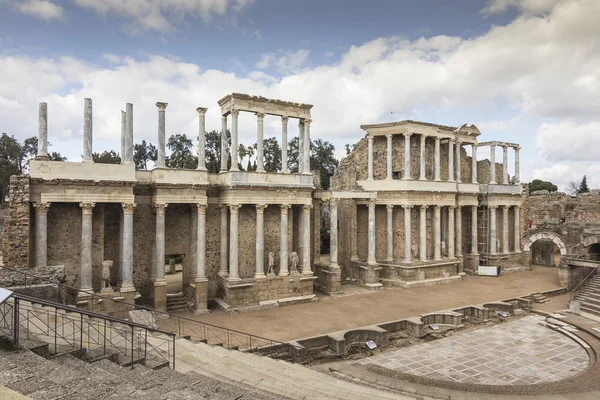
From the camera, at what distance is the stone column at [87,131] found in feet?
56.7

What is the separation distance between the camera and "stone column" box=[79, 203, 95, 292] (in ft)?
55.7

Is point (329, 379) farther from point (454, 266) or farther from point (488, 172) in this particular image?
point (488, 172)

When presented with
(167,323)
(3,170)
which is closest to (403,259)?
(167,323)

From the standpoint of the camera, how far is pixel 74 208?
1769 cm

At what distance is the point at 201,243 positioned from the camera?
65.5 ft

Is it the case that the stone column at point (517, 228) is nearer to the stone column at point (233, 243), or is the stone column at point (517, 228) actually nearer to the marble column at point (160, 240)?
the stone column at point (233, 243)

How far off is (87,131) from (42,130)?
167 centimetres

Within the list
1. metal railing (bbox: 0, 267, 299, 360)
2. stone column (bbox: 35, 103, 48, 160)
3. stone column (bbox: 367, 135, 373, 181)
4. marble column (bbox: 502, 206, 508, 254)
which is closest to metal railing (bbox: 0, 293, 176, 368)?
metal railing (bbox: 0, 267, 299, 360)

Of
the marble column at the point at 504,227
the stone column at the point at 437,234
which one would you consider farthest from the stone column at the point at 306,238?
the marble column at the point at 504,227

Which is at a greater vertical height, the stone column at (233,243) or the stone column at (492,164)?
the stone column at (492,164)

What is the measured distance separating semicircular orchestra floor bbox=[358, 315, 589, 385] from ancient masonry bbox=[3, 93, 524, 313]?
808cm

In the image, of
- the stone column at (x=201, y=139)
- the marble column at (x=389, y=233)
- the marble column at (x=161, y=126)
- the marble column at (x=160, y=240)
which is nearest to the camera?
the marble column at (x=160, y=240)

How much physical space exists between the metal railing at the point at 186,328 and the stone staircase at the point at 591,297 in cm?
1539

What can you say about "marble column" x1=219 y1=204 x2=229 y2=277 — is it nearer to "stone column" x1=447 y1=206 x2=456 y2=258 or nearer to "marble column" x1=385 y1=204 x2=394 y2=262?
"marble column" x1=385 y1=204 x2=394 y2=262
